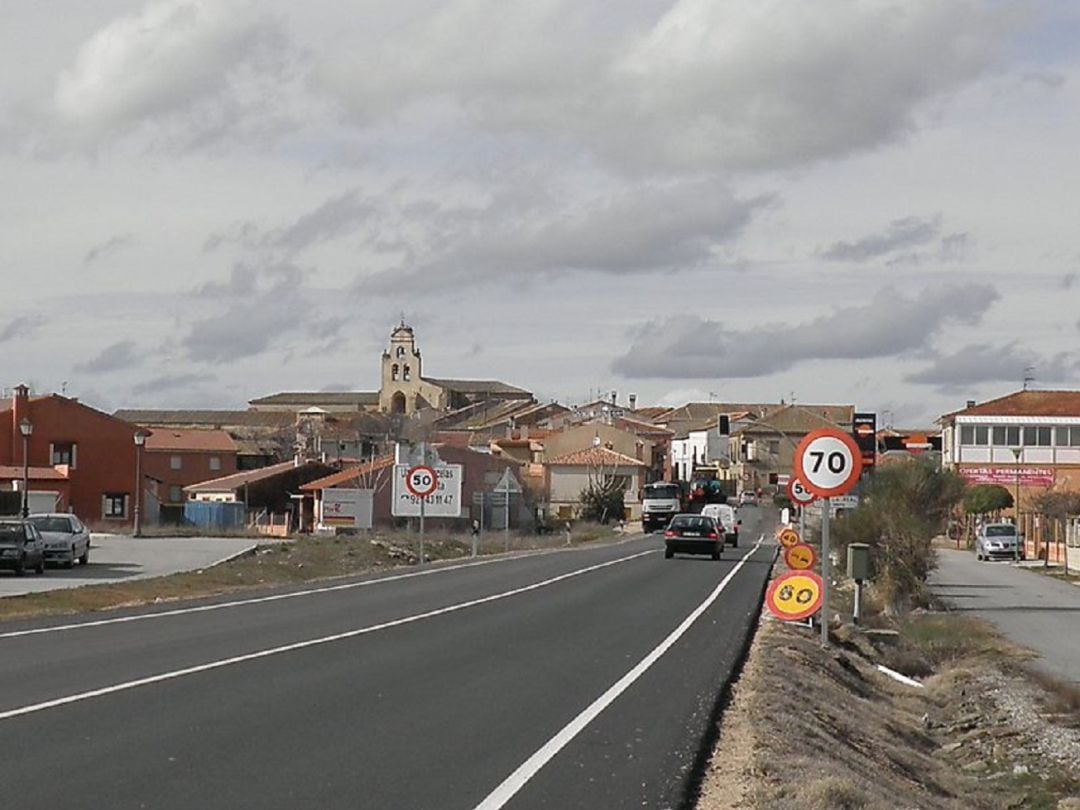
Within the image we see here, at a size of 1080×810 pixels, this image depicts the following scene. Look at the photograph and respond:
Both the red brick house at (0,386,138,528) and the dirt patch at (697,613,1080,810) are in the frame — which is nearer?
the dirt patch at (697,613,1080,810)

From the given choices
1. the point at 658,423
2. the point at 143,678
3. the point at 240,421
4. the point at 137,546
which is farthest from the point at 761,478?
the point at 143,678

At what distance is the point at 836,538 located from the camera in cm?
4516

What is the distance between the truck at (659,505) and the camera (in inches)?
3720

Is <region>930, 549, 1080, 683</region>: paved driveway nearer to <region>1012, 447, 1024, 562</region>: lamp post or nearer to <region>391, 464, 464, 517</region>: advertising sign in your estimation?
<region>1012, 447, 1024, 562</region>: lamp post

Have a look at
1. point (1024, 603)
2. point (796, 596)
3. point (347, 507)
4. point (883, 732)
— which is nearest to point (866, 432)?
point (1024, 603)

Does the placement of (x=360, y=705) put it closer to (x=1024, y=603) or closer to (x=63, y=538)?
(x=63, y=538)

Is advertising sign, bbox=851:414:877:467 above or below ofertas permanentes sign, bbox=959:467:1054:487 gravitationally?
above

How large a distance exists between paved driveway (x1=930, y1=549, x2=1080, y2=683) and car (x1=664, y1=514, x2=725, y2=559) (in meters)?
6.70

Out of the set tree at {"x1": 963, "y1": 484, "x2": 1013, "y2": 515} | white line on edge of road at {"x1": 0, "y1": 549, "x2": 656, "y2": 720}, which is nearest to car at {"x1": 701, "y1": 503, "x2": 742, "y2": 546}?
tree at {"x1": 963, "y1": 484, "x2": 1013, "y2": 515}

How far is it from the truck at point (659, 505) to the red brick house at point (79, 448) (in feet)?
92.7

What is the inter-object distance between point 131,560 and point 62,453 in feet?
126

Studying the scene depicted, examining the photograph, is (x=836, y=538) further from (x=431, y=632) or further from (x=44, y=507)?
(x=44, y=507)

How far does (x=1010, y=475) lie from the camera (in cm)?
9856

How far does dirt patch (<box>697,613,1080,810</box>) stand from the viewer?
1142cm
